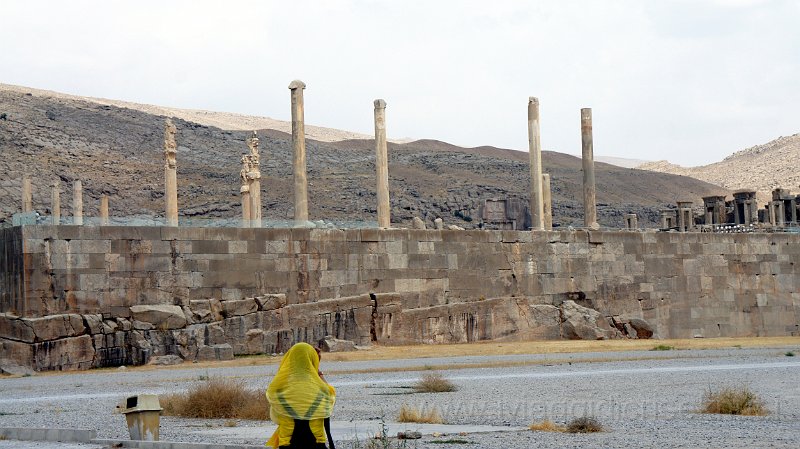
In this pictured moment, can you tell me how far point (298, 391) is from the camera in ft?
33.0

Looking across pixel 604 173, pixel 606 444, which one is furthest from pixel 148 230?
pixel 604 173

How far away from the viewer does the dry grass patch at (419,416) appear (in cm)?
1488

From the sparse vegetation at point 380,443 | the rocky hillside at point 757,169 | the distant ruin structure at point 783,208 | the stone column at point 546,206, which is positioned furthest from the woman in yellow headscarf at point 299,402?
the rocky hillside at point 757,169

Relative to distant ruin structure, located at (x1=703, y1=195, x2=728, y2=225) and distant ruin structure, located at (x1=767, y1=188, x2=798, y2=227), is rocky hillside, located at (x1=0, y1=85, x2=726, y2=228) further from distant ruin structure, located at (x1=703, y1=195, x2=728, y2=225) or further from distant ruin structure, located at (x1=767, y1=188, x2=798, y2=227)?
distant ruin structure, located at (x1=767, y1=188, x2=798, y2=227)

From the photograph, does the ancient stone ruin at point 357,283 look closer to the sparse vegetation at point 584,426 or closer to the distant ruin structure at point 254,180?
the distant ruin structure at point 254,180

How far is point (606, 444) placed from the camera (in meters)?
12.5

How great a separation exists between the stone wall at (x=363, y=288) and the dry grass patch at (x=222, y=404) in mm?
11720

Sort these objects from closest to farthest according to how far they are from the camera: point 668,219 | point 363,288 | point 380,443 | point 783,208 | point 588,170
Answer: point 380,443, point 363,288, point 588,170, point 668,219, point 783,208

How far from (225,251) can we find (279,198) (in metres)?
40.3

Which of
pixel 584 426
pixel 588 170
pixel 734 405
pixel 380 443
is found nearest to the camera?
pixel 380 443

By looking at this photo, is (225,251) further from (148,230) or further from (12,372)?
(12,372)

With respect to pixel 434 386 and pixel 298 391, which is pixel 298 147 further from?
pixel 298 391

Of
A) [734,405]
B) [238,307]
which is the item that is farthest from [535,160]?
[734,405]

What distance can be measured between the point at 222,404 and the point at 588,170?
25315mm
